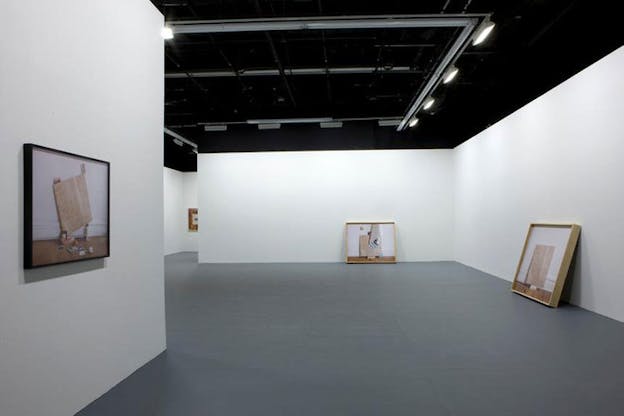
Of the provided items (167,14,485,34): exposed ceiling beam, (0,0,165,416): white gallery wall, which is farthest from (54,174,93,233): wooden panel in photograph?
(167,14,485,34): exposed ceiling beam

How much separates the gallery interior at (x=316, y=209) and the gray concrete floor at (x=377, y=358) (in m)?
0.03

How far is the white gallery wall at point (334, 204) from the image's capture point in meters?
10.3

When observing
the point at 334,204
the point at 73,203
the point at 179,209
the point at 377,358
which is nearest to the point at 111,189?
the point at 73,203

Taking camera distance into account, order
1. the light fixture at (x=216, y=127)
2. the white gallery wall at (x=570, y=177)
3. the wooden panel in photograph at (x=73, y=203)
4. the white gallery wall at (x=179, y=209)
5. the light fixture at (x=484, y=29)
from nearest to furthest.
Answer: the wooden panel in photograph at (x=73, y=203), the white gallery wall at (x=570, y=177), the light fixture at (x=484, y=29), the light fixture at (x=216, y=127), the white gallery wall at (x=179, y=209)

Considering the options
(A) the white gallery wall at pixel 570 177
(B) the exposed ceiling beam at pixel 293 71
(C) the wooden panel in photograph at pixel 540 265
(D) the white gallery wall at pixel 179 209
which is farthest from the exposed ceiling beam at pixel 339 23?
(D) the white gallery wall at pixel 179 209

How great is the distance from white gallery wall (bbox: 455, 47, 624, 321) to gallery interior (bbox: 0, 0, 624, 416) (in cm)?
4

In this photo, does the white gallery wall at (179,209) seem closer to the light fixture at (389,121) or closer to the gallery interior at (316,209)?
the gallery interior at (316,209)

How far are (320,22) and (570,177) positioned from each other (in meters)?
4.26

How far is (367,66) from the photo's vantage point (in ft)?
23.1

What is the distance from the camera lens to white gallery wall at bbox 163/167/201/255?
1321 cm

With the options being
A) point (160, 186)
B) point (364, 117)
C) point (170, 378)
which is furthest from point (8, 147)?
point (364, 117)

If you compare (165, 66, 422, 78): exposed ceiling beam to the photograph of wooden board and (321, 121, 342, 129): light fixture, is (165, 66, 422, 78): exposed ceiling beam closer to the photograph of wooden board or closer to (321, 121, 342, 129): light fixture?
(321, 121, 342, 129): light fixture

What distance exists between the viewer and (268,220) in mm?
10383

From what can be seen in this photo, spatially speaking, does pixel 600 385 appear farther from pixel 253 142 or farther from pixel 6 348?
pixel 253 142
